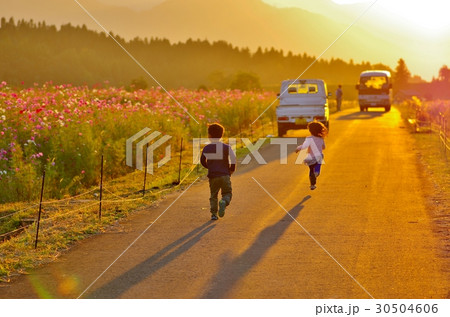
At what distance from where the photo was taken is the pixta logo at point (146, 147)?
17859 mm

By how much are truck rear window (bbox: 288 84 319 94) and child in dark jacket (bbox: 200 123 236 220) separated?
59.1ft

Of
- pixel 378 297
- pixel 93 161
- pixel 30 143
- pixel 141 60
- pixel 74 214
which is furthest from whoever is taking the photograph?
pixel 141 60

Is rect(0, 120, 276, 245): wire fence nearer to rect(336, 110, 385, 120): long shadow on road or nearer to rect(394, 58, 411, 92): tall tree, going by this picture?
rect(336, 110, 385, 120): long shadow on road

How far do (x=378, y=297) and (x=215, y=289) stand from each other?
1.53 m

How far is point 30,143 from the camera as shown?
14.6 metres

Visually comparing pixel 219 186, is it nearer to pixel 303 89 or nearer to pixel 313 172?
pixel 313 172

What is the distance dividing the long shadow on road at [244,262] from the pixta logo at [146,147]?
810 centimetres

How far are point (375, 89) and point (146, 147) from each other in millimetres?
31875

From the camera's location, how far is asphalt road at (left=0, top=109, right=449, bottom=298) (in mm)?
6695

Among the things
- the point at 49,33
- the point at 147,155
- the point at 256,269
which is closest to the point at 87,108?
the point at 147,155

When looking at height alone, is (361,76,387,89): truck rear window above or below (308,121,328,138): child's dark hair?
above

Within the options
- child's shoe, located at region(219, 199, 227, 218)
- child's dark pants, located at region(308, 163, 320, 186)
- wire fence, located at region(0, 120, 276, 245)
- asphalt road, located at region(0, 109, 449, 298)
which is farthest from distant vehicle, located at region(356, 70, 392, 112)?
child's shoe, located at region(219, 199, 227, 218)

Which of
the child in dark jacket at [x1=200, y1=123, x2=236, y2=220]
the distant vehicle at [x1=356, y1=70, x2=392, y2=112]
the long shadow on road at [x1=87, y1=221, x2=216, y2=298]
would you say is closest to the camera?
the long shadow on road at [x1=87, y1=221, x2=216, y2=298]
